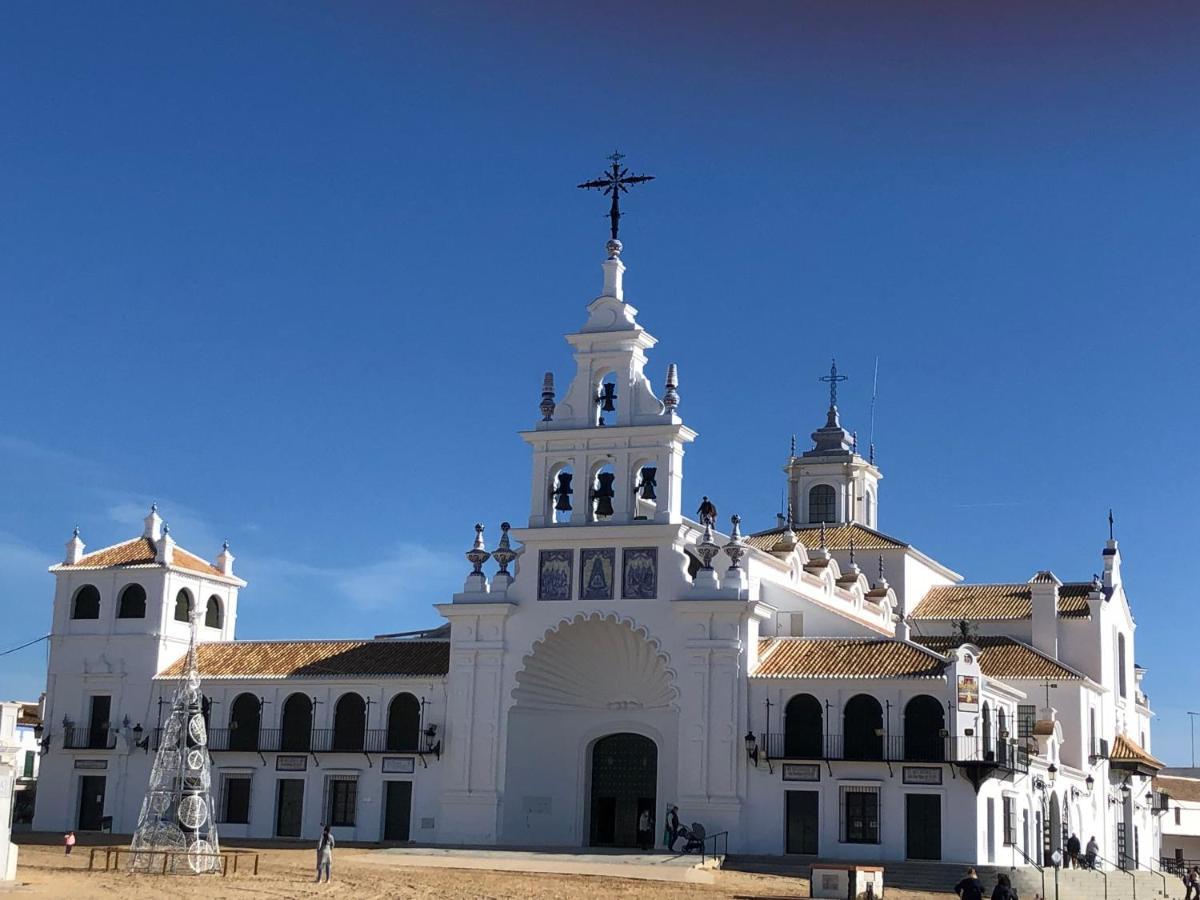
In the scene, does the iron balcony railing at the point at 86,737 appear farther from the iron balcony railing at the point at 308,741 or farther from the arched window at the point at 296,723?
the arched window at the point at 296,723

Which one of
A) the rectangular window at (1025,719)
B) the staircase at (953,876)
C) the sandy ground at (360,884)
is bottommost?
the sandy ground at (360,884)

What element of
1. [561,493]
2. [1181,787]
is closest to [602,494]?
[561,493]

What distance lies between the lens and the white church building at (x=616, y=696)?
4459 cm

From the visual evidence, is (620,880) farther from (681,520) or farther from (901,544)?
(901,544)

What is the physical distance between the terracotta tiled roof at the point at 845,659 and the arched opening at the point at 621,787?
453 cm

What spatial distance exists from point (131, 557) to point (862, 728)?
79.6 feet

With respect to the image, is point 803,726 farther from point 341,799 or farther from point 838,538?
point 838,538

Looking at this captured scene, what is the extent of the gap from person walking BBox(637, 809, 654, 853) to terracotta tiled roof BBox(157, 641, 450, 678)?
7.15m

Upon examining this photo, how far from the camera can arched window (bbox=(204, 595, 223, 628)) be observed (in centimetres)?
5641

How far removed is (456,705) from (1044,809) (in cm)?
1699

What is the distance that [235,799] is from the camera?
50.8 meters

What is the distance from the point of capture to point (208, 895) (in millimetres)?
33094

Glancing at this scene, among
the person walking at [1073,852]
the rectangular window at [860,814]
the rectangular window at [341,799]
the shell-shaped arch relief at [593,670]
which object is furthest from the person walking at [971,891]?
the rectangular window at [341,799]

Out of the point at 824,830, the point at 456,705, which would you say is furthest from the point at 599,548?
the point at 824,830
